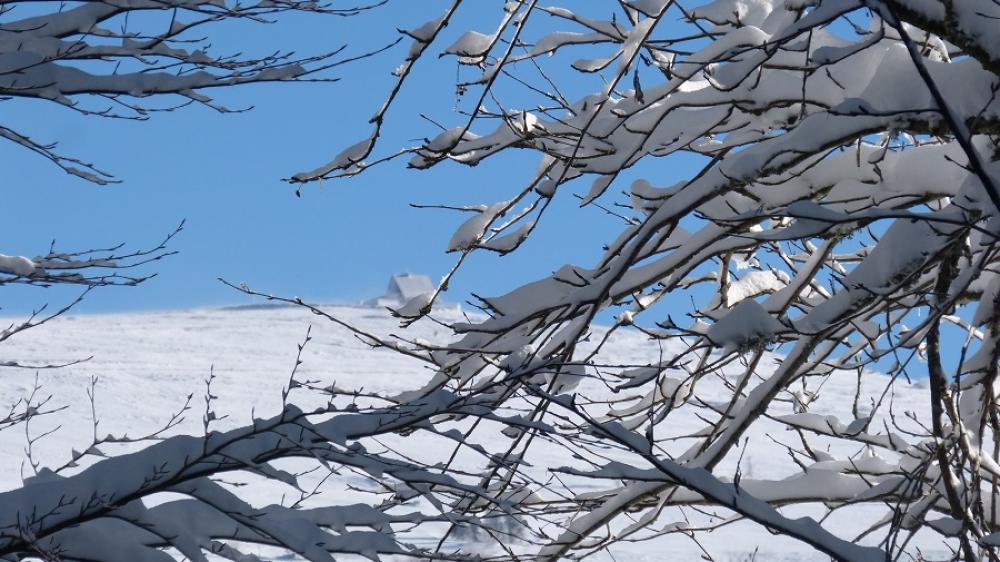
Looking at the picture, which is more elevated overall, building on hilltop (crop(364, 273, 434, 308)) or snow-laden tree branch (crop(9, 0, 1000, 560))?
building on hilltop (crop(364, 273, 434, 308))

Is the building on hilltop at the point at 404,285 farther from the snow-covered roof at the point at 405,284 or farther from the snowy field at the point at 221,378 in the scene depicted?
the snowy field at the point at 221,378

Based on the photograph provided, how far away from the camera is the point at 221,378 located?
20344 mm

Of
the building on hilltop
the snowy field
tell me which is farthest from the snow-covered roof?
the snowy field

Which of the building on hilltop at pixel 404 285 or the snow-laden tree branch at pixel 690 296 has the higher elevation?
the building on hilltop at pixel 404 285

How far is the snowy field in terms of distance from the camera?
463 inches

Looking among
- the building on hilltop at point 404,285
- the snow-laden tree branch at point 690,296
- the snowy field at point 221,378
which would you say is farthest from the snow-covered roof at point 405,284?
the snow-laden tree branch at point 690,296

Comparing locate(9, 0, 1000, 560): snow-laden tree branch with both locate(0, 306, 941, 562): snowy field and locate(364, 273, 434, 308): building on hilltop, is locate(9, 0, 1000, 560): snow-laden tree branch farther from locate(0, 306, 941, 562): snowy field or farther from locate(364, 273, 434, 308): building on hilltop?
locate(364, 273, 434, 308): building on hilltop

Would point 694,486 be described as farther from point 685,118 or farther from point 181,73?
point 181,73

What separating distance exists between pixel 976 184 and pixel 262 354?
23.7 metres

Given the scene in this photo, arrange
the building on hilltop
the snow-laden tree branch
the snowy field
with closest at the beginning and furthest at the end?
the snow-laden tree branch
the snowy field
the building on hilltop

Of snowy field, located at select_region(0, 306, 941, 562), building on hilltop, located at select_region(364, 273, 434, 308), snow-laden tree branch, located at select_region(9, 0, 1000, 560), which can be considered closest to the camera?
snow-laden tree branch, located at select_region(9, 0, 1000, 560)

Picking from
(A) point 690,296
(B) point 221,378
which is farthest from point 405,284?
(A) point 690,296

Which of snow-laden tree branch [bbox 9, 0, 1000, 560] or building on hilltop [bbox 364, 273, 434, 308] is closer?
snow-laden tree branch [bbox 9, 0, 1000, 560]

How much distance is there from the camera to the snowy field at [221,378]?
11750 millimetres
